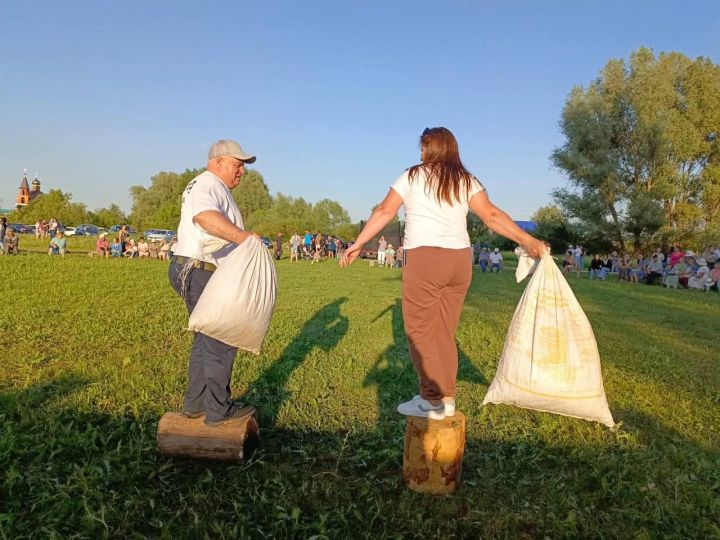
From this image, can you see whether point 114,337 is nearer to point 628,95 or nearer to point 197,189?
point 197,189

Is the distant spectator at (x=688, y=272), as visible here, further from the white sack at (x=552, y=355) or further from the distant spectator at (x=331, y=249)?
the distant spectator at (x=331, y=249)

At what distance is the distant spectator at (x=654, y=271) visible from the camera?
20.9 m

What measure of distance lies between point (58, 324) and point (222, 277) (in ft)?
16.2

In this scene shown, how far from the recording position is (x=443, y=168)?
3.12 metres

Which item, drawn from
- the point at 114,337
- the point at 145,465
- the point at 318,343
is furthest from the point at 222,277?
the point at 114,337

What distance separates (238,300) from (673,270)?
68.5 ft

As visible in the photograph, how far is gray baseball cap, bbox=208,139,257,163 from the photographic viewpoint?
328cm

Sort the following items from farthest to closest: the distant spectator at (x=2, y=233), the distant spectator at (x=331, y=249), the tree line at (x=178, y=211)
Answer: the tree line at (x=178, y=211) → the distant spectator at (x=331, y=249) → the distant spectator at (x=2, y=233)

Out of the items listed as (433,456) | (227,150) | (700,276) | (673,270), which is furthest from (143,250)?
(433,456)

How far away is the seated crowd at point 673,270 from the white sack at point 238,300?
19.2 metres

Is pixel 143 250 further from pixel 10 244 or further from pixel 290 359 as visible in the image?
pixel 290 359

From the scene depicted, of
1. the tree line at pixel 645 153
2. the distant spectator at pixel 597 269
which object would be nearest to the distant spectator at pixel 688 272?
the distant spectator at pixel 597 269

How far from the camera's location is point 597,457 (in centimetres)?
326

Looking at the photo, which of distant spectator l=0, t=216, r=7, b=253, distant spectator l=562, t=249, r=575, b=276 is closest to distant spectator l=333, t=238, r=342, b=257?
distant spectator l=562, t=249, r=575, b=276
